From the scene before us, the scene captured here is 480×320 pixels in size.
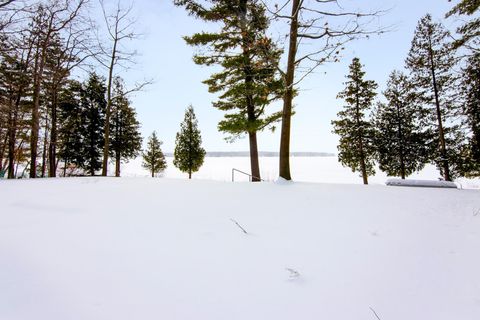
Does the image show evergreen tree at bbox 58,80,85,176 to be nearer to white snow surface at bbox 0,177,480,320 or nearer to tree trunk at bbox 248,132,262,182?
tree trunk at bbox 248,132,262,182

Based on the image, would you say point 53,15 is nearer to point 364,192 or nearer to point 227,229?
point 227,229

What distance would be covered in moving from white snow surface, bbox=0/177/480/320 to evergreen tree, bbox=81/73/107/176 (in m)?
18.3

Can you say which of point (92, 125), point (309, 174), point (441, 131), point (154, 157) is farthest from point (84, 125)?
point (441, 131)

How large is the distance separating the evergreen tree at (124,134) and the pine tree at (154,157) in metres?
5.44

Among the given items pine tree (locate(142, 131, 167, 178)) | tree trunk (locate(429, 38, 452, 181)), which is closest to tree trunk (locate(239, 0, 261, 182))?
tree trunk (locate(429, 38, 452, 181))

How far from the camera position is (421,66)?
56.5 ft

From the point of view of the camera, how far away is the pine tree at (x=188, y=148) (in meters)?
28.9

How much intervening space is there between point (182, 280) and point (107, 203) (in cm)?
317

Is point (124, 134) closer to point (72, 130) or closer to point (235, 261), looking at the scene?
point (72, 130)

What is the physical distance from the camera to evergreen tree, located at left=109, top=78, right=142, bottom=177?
76.8 feet

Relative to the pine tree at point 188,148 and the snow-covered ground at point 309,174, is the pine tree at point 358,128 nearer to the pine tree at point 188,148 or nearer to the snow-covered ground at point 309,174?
the snow-covered ground at point 309,174

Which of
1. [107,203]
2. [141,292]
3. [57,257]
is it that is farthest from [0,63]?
[141,292]

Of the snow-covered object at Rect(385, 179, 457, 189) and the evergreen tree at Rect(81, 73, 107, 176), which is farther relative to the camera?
the evergreen tree at Rect(81, 73, 107, 176)

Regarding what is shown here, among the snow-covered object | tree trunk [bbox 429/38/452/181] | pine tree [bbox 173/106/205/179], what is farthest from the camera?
pine tree [bbox 173/106/205/179]
